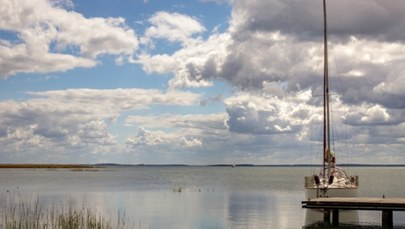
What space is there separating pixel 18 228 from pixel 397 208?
21.5 m

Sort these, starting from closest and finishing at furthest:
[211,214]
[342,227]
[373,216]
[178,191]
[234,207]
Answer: [342,227], [373,216], [211,214], [234,207], [178,191]

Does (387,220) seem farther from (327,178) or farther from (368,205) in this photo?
(327,178)

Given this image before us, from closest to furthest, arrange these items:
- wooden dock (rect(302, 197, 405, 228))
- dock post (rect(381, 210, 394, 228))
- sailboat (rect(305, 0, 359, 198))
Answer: wooden dock (rect(302, 197, 405, 228))
dock post (rect(381, 210, 394, 228))
sailboat (rect(305, 0, 359, 198))

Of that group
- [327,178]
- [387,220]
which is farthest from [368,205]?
[327,178]

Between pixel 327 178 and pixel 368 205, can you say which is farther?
pixel 327 178

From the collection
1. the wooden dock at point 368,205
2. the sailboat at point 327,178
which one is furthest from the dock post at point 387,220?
the sailboat at point 327,178

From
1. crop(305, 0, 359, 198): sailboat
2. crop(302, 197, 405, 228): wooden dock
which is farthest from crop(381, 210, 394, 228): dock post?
crop(305, 0, 359, 198): sailboat

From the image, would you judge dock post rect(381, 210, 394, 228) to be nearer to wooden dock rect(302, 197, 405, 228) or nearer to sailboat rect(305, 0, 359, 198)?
wooden dock rect(302, 197, 405, 228)

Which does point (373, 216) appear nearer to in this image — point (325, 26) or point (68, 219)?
point (325, 26)

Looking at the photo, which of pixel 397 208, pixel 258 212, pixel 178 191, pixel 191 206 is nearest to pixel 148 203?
pixel 191 206

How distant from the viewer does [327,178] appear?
1769 inches

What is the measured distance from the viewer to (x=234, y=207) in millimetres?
51781

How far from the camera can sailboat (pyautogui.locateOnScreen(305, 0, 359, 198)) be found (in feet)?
140

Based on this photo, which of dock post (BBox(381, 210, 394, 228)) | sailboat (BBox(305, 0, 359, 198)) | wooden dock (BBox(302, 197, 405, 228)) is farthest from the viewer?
sailboat (BBox(305, 0, 359, 198))
